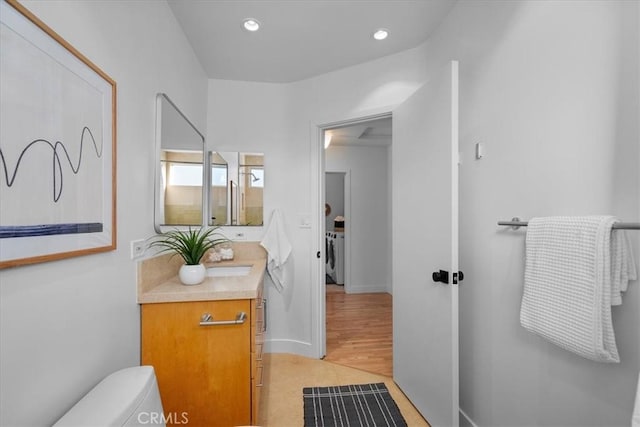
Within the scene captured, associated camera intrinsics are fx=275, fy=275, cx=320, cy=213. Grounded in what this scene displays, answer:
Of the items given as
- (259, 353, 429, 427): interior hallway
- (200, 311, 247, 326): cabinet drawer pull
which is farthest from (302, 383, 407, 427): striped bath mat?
(200, 311, 247, 326): cabinet drawer pull

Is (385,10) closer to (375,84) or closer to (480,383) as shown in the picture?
(375,84)

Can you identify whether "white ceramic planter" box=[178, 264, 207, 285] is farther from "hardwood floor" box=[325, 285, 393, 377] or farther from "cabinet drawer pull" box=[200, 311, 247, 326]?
"hardwood floor" box=[325, 285, 393, 377]

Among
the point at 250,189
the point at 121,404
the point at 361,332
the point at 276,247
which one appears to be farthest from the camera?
the point at 361,332

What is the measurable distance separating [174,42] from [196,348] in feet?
6.12

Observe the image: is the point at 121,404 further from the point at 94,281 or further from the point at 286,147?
the point at 286,147

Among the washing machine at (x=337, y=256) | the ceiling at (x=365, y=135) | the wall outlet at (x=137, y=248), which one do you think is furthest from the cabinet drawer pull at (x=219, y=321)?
the washing machine at (x=337, y=256)

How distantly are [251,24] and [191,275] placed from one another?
1699 mm

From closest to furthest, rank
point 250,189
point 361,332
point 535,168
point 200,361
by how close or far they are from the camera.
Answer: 1. point 535,168
2. point 200,361
3. point 250,189
4. point 361,332

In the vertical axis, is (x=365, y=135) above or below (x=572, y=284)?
above

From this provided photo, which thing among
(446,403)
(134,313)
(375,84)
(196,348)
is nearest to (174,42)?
(375,84)

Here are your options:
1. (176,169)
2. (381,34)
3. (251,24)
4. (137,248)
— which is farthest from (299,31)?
(137,248)

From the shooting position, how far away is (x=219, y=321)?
4.44ft

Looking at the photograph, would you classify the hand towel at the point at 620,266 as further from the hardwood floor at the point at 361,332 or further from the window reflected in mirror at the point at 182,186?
the window reflected in mirror at the point at 182,186

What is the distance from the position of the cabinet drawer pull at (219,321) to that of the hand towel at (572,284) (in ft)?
4.08
